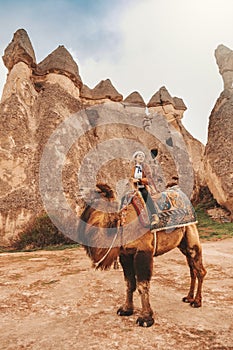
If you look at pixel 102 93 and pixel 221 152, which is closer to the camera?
pixel 221 152

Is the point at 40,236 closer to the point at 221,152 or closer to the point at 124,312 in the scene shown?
the point at 124,312

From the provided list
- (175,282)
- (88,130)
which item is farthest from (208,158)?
(175,282)

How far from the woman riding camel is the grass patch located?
1161cm

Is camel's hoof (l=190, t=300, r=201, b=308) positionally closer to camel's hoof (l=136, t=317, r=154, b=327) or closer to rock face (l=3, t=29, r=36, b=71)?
camel's hoof (l=136, t=317, r=154, b=327)

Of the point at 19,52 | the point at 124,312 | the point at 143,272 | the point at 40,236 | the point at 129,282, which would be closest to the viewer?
the point at 143,272

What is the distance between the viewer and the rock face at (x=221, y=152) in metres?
19.3

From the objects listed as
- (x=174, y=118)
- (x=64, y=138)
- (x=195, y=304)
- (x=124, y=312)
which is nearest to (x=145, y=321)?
(x=124, y=312)

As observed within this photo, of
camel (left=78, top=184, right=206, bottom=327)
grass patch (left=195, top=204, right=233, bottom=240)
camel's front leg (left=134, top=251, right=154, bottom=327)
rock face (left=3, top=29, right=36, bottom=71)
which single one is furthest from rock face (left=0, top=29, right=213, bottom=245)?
camel's front leg (left=134, top=251, right=154, bottom=327)

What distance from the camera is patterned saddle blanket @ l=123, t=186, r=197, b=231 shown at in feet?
13.5

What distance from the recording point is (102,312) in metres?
4.38

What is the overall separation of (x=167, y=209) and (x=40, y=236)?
11903 millimetres

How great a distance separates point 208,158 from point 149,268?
61.5ft

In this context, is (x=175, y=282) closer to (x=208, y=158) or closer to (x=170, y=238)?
(x=170, y=238)

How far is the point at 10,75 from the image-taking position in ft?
70.2
